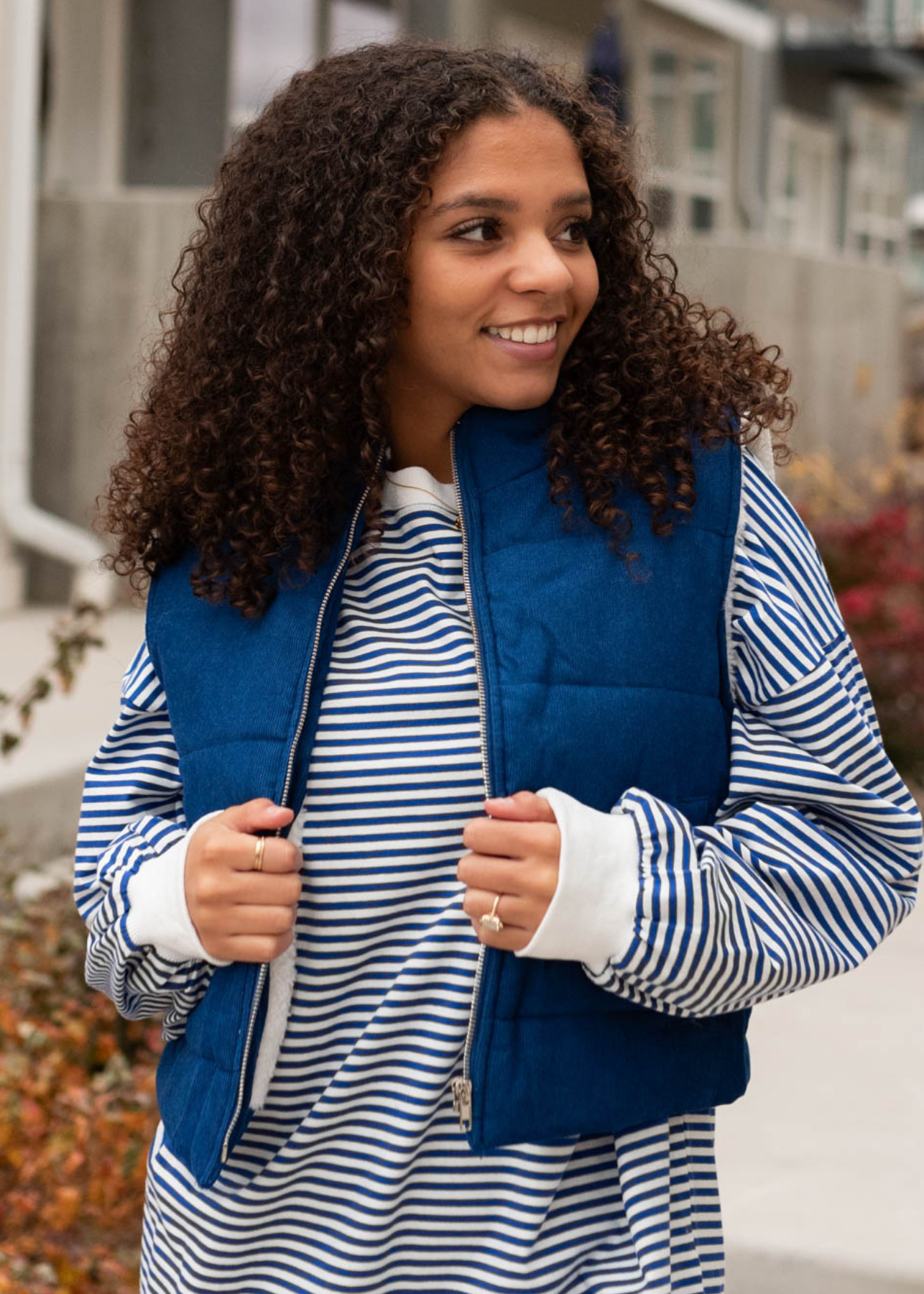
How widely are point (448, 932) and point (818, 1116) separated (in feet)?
6.46

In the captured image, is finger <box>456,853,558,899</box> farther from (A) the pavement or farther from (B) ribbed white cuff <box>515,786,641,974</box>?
(A) the pavement

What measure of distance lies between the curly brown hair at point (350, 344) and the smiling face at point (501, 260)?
0.9 inches

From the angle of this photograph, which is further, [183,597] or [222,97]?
[222,97]

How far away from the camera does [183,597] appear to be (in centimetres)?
176

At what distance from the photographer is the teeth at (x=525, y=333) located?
1638mm

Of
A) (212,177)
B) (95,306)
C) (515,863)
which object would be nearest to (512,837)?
(515,863)

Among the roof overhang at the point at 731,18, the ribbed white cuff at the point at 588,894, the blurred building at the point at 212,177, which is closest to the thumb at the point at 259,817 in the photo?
the ribbed white cuff at the point at 588,894

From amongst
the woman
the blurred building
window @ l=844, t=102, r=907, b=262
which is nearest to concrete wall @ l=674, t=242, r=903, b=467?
the blurred building

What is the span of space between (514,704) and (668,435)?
33 centimetres

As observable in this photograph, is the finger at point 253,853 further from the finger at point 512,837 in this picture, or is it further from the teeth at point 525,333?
the teeth at point 525,333

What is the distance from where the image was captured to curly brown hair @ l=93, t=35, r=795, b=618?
5.41 ft

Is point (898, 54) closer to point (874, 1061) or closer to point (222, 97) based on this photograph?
point (222, 97)

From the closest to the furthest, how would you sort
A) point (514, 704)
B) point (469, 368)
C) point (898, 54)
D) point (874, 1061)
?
point (514, 704), point (469, 368), point (874, 1061), point (898, 54)

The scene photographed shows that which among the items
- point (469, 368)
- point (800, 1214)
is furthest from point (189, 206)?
point (469, 368)
